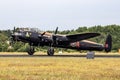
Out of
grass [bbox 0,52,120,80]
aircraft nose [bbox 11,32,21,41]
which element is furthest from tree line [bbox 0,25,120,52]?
grass [bbox 0,52,120,80]

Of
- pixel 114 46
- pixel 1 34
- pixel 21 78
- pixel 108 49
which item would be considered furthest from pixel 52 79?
pixel 1 34

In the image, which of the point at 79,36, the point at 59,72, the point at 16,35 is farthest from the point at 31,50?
the point at 59,72

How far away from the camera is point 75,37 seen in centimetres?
6550

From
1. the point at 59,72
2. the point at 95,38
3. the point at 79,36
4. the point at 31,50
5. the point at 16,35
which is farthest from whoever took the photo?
the point at 95,38

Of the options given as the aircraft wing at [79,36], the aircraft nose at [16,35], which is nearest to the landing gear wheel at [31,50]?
the aircraft nose at [16,35]

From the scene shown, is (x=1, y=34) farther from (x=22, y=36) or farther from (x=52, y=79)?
(x=52, y=79)

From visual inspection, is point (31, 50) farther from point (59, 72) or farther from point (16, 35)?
point (59, 72)

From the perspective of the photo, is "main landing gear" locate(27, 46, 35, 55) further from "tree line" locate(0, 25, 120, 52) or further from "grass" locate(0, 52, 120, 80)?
"tree line" locate(0, 25, 120, 52)

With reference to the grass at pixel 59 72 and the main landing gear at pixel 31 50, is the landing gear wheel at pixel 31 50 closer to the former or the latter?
the main landing gear at pixel 31 50

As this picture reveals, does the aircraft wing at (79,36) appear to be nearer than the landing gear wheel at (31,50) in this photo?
Yes

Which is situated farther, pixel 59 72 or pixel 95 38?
pixel 95 38

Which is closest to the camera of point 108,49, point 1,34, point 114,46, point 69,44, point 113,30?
point 69,44

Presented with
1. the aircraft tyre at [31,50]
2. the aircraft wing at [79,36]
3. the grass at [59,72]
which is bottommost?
the grass at [59,72]

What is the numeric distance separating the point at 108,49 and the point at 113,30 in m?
87.7
